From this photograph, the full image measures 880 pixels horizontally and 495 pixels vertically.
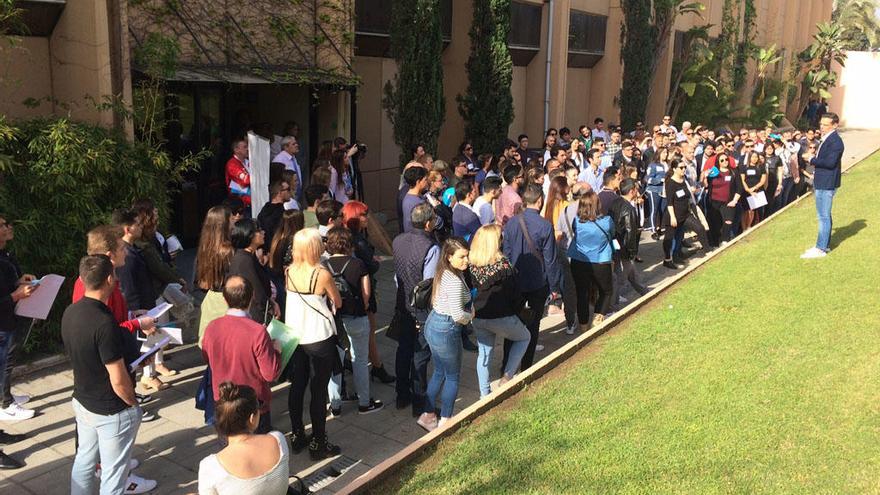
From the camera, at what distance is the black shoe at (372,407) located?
6781mm

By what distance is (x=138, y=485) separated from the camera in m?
5.39

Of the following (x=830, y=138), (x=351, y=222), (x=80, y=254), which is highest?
(x=830, y=138)

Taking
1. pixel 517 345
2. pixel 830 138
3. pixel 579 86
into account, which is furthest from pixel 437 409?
pixel 579 86

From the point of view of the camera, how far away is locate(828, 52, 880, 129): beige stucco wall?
150 feet

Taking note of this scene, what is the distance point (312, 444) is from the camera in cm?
594

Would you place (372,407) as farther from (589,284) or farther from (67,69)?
(67,69)

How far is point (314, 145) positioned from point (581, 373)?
8128mm

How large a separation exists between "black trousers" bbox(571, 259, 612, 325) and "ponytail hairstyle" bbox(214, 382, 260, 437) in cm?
560

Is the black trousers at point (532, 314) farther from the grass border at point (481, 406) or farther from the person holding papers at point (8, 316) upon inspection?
the person holding papers at point (8, 316)

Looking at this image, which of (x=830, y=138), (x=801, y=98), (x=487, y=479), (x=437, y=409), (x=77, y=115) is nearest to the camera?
(x=487, y=479)

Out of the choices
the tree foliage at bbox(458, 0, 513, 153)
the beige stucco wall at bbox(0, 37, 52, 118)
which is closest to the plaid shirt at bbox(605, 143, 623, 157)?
the tree foliage at bbox(458, 0, 513, 153)

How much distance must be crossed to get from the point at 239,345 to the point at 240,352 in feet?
0.17

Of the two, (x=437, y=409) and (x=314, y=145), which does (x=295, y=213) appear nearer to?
(x=437, y=409)

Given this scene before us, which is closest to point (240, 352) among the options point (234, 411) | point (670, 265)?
point (234, 411)
